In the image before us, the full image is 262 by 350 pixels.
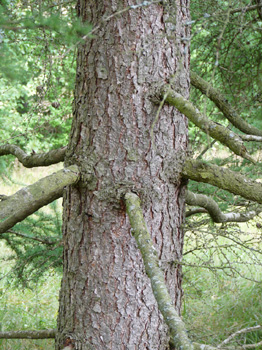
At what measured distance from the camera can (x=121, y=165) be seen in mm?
1846

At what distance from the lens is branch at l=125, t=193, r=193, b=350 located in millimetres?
1155

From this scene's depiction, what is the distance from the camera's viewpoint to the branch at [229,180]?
1.71 metres

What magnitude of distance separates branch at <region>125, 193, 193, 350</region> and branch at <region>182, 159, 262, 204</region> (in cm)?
33

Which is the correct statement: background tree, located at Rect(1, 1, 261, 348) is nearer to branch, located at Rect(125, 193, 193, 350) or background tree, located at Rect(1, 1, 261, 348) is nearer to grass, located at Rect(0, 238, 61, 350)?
branch, located at Rect(125, 193, 193, 350)

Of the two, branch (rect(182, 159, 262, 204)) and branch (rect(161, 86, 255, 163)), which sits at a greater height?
branch (rect(161, 86, 255, 163))

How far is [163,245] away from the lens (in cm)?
193

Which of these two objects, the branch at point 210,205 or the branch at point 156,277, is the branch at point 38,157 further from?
the branch at point 210,205

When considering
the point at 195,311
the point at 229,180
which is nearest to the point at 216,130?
the point at 229,180

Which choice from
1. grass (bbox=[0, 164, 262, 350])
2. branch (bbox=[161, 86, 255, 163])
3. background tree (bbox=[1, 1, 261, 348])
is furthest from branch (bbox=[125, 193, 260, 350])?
grass (bbox=[0, 164, 262, 350])

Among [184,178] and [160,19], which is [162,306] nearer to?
[184,178]

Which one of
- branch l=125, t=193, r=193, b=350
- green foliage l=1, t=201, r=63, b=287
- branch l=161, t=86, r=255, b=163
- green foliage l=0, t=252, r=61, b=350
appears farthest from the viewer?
green foliage l=0, t=252, r=61, b=350

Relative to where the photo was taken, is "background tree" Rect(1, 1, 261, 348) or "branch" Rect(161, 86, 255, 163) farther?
"background tree" Rect(1, 1, 261, 348)

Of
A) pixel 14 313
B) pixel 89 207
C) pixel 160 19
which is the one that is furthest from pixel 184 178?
pixel 14 313

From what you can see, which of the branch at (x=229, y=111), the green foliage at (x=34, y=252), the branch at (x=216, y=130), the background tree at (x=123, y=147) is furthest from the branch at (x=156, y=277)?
the green foliage at (x=34, y=252)
